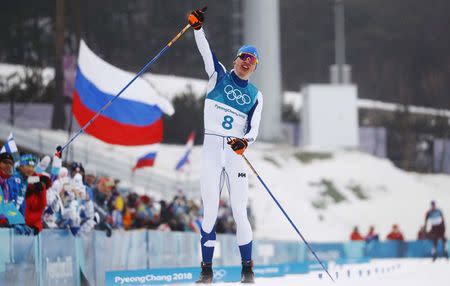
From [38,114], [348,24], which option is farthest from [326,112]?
[38,114]

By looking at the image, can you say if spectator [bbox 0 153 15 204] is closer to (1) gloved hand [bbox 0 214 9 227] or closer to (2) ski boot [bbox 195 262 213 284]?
(1) gloved hand [bbox 0 214 9 227]

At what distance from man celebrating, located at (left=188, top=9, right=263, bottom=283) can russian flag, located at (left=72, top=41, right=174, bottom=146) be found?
9091 mm

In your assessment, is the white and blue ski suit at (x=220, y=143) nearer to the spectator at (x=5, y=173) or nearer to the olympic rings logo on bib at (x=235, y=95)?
the olympic rings logo on bib at (x=235, y=95)

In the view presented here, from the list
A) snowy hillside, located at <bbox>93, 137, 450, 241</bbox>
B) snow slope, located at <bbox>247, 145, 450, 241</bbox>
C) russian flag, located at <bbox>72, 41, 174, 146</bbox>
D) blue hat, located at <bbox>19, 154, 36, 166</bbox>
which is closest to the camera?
blue hat, located at <bbox>19, 154, 36, 166</bbox>

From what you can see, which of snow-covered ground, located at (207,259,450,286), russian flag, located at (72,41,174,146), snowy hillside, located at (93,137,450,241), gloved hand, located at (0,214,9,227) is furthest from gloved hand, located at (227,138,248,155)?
snowy hillside, located at (93,137,450,241)

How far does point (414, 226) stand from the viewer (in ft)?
178

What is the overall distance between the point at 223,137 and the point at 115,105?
10.6 meters

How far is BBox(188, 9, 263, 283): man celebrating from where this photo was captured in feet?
34.2

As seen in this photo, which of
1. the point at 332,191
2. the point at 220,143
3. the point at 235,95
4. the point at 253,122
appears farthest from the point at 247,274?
the point at 332,191

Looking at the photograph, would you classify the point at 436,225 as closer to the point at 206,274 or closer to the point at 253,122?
the point at 253,122

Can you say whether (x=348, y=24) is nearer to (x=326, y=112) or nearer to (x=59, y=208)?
(x=326, y=112)

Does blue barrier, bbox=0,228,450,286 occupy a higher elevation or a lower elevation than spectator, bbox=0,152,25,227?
lower

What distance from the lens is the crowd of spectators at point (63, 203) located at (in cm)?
1134

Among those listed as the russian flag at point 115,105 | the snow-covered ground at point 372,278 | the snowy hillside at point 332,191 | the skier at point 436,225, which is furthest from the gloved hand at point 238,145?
the snowy hillside at point 332,191
